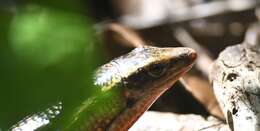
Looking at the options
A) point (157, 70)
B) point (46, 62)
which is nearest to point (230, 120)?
point (157, 70)

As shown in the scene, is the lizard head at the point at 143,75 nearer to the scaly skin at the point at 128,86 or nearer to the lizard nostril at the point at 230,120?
the scaly skin at the point at 128,86

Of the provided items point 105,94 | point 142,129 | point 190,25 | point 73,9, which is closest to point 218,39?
point 190,25

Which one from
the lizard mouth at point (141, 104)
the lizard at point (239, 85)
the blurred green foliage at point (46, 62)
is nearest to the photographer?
the blurred green foliage at point (46, 62)

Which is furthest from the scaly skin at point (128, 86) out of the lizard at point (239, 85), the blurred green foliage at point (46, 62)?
the blurred green foliage at point (46, 62)

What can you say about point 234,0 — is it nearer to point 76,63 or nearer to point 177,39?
point 177,39

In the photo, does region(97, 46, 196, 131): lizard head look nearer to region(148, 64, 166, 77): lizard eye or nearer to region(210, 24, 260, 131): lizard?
region(148, 64, 166, 77): lizard eye

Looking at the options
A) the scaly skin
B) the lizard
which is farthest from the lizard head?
the lizard

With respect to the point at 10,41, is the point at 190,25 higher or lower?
higher
